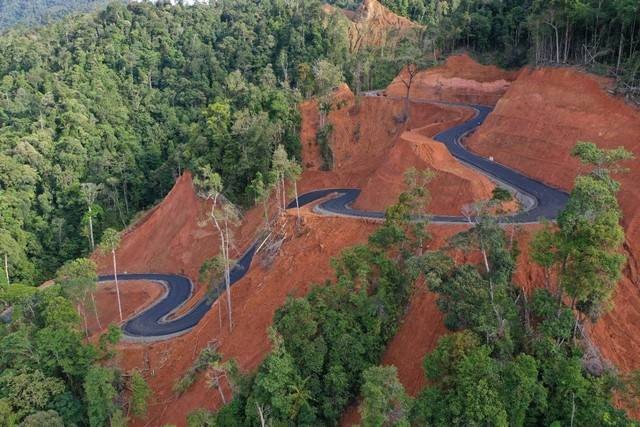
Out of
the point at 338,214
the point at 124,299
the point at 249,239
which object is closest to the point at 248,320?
the point at 338,214

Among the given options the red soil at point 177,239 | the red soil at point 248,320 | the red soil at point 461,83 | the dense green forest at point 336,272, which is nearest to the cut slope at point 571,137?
the dense green forest at point 336,272

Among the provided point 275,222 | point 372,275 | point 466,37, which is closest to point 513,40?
point 466,37

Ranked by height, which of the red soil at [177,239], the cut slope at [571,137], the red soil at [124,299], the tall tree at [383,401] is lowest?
the red soil at [124,299]

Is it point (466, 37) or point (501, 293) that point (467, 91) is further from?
point (501, 293)

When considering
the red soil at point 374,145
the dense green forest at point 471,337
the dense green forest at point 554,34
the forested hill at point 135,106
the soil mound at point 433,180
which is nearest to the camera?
the dense green forest at point 471,337

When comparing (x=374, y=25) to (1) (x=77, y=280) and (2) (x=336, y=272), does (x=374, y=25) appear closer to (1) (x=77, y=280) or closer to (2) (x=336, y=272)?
(1) (x=77, y=280)

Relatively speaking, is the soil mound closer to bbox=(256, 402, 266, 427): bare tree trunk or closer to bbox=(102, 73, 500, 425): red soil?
bbox=(102, 73, 500, 425): red soil

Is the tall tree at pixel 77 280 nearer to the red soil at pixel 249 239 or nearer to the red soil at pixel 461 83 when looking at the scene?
the red soil at pixel 249 239
